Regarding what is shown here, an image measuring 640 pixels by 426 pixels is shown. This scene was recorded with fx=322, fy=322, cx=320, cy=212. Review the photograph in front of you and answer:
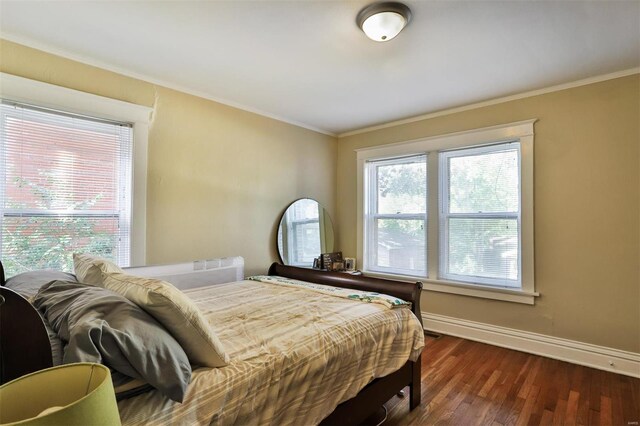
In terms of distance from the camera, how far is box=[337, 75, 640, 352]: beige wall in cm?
255

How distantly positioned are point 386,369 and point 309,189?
2604mm

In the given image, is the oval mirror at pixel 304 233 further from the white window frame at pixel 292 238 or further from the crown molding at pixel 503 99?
the crown molding at pixel 503 99

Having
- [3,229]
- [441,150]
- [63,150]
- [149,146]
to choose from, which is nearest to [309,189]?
[441,150]

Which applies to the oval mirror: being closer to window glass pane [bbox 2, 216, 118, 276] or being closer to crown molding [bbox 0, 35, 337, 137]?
crown molding [bbox 0, 35, 337, 137]

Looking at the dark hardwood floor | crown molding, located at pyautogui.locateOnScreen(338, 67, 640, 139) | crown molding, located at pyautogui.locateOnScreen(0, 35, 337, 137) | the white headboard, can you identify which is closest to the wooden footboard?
the dark hardwood floor

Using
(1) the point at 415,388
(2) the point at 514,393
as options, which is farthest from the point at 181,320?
(2) the point at 514,393

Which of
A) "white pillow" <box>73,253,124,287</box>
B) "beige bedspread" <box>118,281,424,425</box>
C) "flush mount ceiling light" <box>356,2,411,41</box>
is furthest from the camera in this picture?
"flush mount ceiling light" <box>356,2,411,41</box>

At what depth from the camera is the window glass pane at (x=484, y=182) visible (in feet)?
10.3

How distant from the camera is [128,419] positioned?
93cm

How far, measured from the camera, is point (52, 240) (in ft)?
7.39

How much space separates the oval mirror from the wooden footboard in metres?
0.74

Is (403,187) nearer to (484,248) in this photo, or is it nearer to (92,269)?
(484,248)

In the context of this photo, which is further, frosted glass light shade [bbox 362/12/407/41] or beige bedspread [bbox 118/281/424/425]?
frosted glass light shade [bbox 362/12/407/41]

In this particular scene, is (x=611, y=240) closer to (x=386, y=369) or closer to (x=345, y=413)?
(x=386, y=369)
